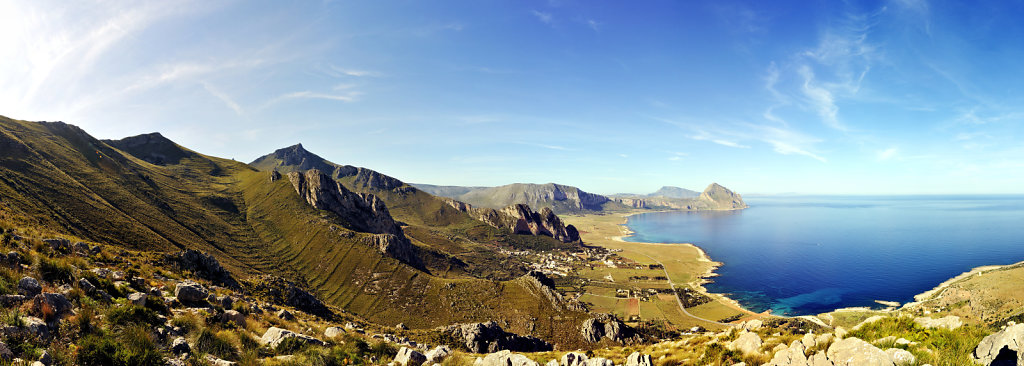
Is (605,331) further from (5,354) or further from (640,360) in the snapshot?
(5,354)

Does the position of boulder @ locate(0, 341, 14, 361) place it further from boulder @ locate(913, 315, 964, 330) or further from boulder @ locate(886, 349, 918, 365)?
boulder @ locate(913, 315, 964, 330)

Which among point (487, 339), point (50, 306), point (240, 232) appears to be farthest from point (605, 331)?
point (240, 232)

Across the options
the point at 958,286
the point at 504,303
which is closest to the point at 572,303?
the point at 504,303

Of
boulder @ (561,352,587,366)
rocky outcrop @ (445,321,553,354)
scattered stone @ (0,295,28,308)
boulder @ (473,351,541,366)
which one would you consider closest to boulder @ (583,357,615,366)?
boulder @ (561,352,587,366)

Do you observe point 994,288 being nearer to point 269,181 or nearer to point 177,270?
point 177,270

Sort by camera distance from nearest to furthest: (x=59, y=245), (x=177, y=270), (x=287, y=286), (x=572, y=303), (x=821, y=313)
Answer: (x=59, y=245), (x=177, y=270), (x=287, y=286), (x=572, y=303), (x=821, y=313)

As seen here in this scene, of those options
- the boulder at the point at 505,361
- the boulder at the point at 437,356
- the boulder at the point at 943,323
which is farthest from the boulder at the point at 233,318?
the boulder at the point at 943,323
